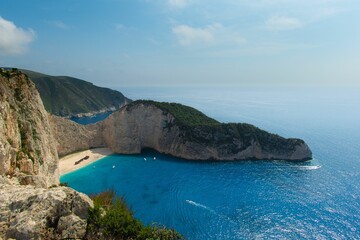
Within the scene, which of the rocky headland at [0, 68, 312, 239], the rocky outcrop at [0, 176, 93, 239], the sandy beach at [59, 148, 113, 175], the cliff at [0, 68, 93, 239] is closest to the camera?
the rocky outcrop at [0, 176, 93, 239]

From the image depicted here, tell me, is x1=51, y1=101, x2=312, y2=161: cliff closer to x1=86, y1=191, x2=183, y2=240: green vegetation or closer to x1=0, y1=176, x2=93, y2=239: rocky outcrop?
x1=86, y1=191, x2=183, y2=240: green vegetation

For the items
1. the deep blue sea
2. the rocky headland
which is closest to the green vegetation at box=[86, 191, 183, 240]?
the rocky headland

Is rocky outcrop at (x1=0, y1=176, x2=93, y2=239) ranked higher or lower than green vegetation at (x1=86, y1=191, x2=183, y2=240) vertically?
higher

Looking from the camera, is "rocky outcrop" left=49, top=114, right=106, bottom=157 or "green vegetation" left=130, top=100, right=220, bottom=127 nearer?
"rocky outcrop" left=49, top=114, right=106, bottom=157

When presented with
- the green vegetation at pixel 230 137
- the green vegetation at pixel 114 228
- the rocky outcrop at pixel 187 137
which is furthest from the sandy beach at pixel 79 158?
the green vegetation at pixel 114 228

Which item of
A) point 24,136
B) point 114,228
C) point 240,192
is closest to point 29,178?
point 24,136

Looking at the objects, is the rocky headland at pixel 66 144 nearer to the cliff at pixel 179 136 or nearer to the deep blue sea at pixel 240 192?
the cliff at pixel 179 136

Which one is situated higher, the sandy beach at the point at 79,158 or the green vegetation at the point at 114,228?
the green vegetation at the point at 114,228

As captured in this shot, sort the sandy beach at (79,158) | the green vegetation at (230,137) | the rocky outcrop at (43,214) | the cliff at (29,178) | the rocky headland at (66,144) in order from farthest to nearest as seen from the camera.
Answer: the green vegetation at (230,137) → the sandy beach at (79,158) → the rocky headland at (66,144) → the cliff at (29,178) → the rocky outcrop at (43,214)

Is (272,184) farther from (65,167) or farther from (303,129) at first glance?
(303,129)
